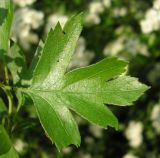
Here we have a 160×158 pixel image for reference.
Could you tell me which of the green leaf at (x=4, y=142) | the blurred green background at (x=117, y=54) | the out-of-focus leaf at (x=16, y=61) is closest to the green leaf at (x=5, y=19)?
the out-of-focus leaf at (x=16, y=61)

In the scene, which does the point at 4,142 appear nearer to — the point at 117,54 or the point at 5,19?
the point at 5,19

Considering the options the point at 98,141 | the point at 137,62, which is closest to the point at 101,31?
the point at 137,62

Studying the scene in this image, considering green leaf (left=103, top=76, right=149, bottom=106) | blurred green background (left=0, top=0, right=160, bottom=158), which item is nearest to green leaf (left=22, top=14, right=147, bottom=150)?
green leaf (left=103, top=76, right=149, bottom=106)

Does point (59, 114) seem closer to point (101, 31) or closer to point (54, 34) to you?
point (54, 34)

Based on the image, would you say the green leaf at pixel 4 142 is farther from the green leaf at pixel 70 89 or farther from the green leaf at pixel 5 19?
the green leaf at pixel 5 19

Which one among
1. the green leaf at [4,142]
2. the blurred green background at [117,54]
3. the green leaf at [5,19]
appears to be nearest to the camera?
the green leaf at [4,142]
